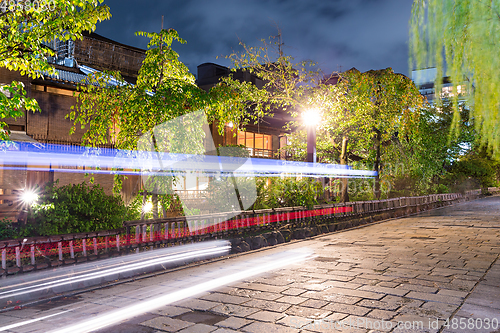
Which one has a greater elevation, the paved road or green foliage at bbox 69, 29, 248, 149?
green foliage at bbox 69, 29, 248, 149

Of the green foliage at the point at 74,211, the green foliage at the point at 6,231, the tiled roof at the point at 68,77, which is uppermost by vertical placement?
the tiled roof at the point at 68,77

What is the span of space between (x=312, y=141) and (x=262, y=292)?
861cm

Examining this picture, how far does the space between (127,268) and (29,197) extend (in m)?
2.48

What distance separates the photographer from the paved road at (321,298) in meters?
4.51

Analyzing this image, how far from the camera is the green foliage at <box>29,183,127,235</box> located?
7.36 m

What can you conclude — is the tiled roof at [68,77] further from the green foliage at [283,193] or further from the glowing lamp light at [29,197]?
the green foliage at [283,193]

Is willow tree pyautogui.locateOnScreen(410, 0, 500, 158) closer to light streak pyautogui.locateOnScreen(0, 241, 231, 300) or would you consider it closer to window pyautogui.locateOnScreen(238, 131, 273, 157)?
light streak pyautogui.locateOnScreen(0, 241, 231, 300)

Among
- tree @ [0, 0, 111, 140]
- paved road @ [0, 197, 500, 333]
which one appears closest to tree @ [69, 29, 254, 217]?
tree @ [0, 0, 111, 140]

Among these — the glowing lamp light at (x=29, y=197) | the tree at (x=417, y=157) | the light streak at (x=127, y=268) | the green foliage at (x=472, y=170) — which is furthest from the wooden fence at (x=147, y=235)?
the green foliage at (x=472, y=170)

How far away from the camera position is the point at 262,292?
5949mm

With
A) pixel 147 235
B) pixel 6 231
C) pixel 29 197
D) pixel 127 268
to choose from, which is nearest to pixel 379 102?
pixel 147 235

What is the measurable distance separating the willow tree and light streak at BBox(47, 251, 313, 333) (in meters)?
4.58

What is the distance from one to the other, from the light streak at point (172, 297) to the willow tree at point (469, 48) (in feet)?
15.0

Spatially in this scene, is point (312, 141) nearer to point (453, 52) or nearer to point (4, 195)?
point (453, 52)
